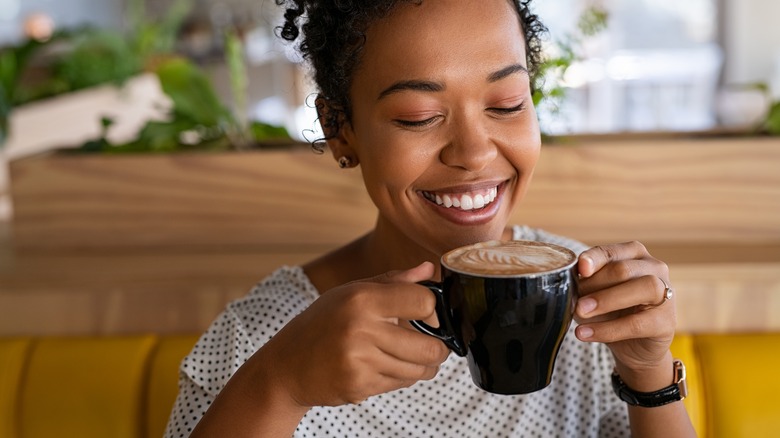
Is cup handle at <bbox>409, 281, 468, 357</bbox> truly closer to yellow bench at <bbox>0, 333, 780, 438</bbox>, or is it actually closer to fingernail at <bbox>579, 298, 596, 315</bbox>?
fingernail at <bbox>579, 298, 596, 315</bbox>

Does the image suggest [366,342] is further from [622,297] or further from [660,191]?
[660,191]

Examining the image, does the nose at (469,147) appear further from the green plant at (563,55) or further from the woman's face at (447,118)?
the green plant at (563,55)

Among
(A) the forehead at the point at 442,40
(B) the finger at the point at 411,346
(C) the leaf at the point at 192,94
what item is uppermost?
(A) the forehead at the point at 442,40

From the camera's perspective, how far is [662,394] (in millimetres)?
1116

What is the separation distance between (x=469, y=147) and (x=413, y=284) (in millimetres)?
254

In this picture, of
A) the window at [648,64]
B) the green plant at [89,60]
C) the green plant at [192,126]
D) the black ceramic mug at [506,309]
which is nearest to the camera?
the black ceramic mug at [506,309]

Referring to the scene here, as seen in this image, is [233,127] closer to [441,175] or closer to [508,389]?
[441,175]

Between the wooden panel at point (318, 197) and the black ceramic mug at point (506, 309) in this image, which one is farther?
the wooden panel at point (318, 197)

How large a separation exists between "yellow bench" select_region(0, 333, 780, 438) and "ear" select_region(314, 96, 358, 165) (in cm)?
47

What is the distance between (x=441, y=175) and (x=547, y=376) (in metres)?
0.30

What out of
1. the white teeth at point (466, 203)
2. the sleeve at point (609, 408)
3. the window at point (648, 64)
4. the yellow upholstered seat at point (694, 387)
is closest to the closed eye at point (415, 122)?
the white teeth at point (466, 203)

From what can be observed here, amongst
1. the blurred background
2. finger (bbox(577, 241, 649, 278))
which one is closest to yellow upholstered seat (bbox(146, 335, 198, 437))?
finger (bbox(577, 241, 649, 278))

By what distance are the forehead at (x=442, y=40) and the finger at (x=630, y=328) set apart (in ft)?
1.09

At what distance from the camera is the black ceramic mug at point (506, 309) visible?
807 mm
